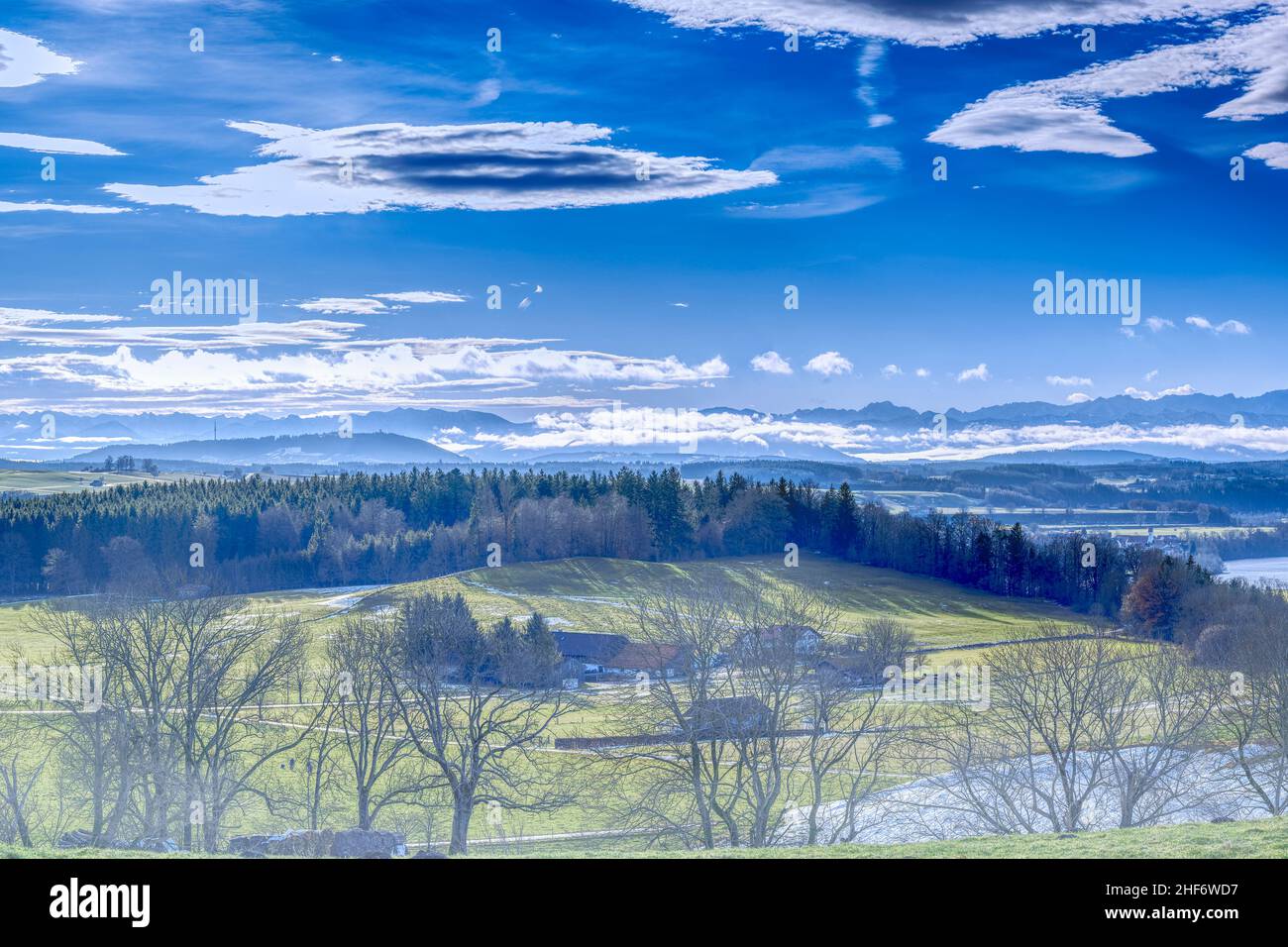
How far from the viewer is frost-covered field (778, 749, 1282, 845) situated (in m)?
36.4

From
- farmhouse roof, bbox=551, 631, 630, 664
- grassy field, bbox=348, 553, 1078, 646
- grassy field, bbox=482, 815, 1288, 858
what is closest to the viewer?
grassy field, bbox=482, 815, 1288, 858

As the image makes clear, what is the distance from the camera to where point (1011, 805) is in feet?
116

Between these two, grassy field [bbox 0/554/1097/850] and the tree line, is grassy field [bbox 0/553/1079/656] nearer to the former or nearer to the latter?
grassy field [bbox 0/554/1097/850]

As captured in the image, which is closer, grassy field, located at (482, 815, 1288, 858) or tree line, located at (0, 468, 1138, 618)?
grassy field, located at (482, 815, 1288, 858)

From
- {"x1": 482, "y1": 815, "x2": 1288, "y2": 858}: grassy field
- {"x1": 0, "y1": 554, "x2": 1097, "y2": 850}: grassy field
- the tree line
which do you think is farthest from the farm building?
{"x1": 482, "y1": 815, "x2": 1288, "y2": 858}: grassy field

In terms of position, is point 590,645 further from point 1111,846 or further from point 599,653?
point 1111,846

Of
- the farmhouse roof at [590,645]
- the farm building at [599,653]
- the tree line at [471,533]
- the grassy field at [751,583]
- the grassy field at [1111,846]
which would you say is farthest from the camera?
the tree line at [471,533]

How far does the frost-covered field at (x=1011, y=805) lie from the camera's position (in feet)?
119

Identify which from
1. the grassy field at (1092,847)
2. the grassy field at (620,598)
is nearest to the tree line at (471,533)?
the grassy field at (620,598)

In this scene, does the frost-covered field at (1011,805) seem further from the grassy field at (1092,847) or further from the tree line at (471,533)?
the tree line at (471,533)

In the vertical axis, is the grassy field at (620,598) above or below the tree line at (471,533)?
below

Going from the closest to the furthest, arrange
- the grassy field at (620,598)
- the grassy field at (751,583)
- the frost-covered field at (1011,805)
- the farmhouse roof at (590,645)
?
the frost-covered field at (1011,805), the farmhouse roof at (590,645), the grassy field at (620,598), the grassy field at (751,583)

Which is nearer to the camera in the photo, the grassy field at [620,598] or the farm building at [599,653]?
the farm building at [599,653]

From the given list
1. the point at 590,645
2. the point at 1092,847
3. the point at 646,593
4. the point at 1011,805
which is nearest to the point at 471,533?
the point at 646,593
